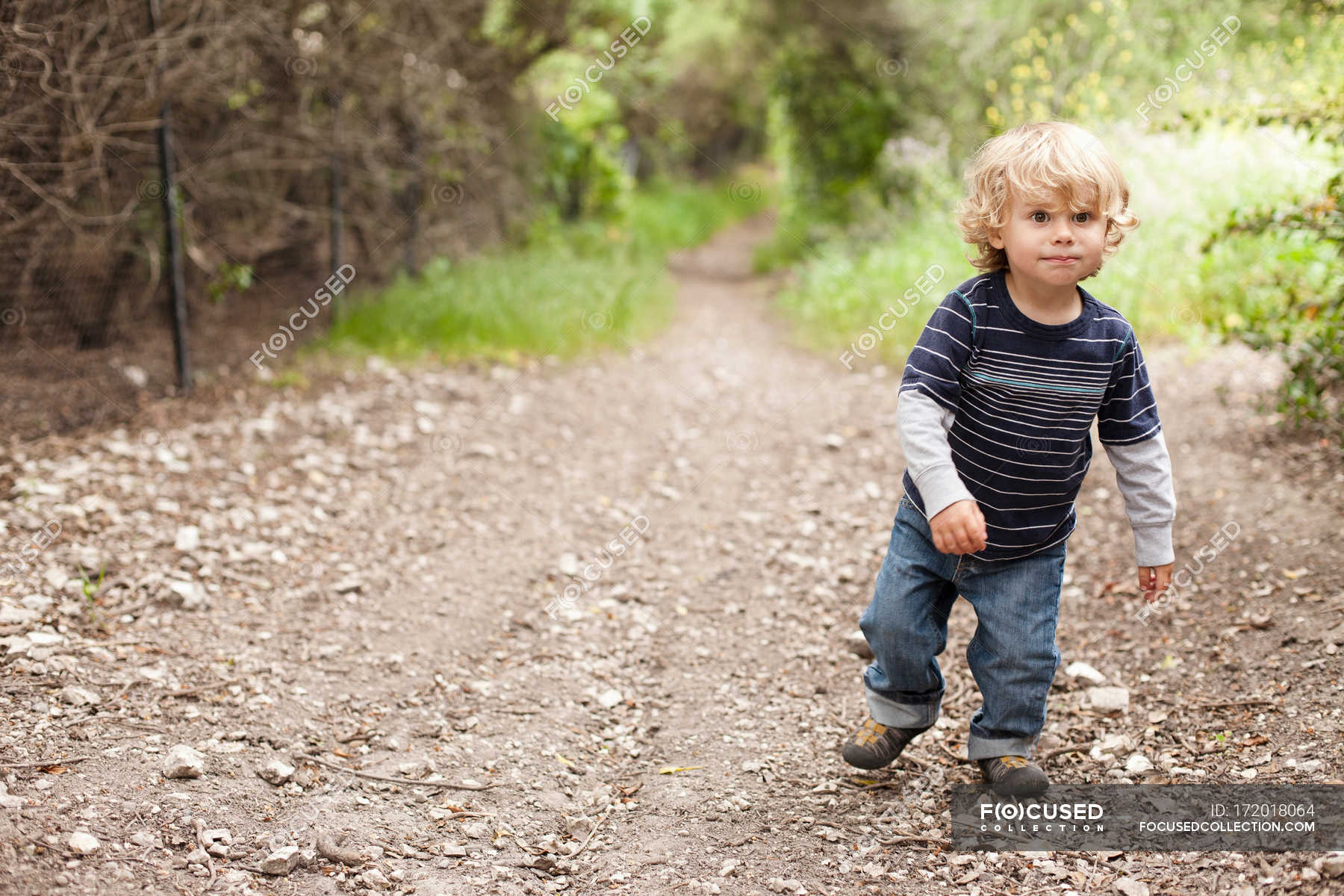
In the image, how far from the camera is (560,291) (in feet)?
25.6

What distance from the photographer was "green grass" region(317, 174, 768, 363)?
22.0 ft

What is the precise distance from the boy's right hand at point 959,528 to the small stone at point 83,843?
194 centimetres

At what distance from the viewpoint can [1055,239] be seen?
6.81 feet

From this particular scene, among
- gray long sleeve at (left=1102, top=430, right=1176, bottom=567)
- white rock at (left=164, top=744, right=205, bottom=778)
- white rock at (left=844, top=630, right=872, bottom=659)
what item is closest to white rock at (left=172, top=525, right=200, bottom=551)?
white rock at (left=164, top=744, right=205, bottom=778)

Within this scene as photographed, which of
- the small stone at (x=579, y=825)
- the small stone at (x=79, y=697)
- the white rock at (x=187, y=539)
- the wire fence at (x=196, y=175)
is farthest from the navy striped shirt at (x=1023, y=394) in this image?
the wire fence at (x=196, y=175)

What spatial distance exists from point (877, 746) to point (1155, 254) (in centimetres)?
532

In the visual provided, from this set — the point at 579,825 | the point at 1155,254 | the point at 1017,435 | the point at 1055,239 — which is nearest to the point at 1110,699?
the point at 1017,435

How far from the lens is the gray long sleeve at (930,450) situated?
2.07 m

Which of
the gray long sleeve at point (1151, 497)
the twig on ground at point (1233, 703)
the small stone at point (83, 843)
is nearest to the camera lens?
the small stone at point (83, 843)

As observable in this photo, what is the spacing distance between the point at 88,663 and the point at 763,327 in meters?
7.10

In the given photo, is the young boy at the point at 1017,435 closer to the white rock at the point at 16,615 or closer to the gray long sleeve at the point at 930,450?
the gray long sleeve at the point at 930,450

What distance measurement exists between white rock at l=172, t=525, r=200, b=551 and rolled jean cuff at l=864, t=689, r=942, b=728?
2.65 metres

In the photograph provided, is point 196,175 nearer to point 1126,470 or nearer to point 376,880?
point 376,880

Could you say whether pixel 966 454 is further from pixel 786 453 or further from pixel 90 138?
pixel 90 138
